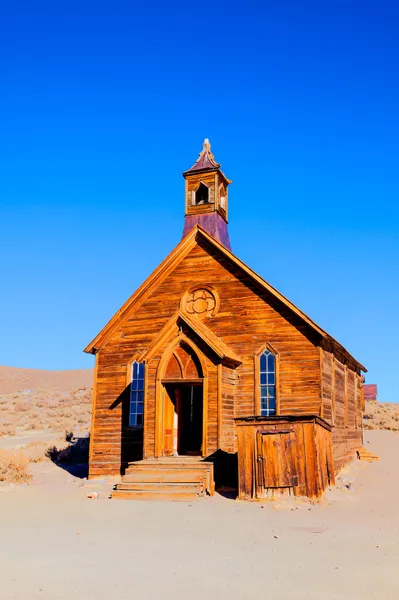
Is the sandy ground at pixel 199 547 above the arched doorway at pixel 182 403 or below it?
below

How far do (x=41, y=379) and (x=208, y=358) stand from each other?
267 feet

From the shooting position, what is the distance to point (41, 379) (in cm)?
9538

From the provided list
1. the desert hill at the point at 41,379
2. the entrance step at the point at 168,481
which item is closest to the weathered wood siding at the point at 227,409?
the entrance step at the point at 168,481

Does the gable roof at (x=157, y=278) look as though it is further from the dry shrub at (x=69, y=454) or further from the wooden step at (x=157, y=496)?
the wooden step at (x=157, y=496)

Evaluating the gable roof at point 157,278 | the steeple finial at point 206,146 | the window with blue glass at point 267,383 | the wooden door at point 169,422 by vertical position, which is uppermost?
the steeple finial at point 206,146

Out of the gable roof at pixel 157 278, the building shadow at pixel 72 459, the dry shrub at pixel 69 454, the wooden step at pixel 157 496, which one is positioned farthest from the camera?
the dry shrub at pixel 69 454

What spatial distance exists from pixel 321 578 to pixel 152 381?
11.1 metres

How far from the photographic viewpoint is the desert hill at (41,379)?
85.2 m

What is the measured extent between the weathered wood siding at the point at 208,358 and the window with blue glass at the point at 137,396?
9.2 inches

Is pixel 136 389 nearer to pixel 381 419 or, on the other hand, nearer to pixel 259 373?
pixel 259 373

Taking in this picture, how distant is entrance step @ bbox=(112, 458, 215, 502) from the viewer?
1566 cm

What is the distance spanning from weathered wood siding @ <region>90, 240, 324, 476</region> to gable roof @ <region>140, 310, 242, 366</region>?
300 mm

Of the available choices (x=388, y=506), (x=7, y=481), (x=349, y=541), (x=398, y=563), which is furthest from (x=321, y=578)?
(x=7, y=481)

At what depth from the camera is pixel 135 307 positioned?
21.4 meters
